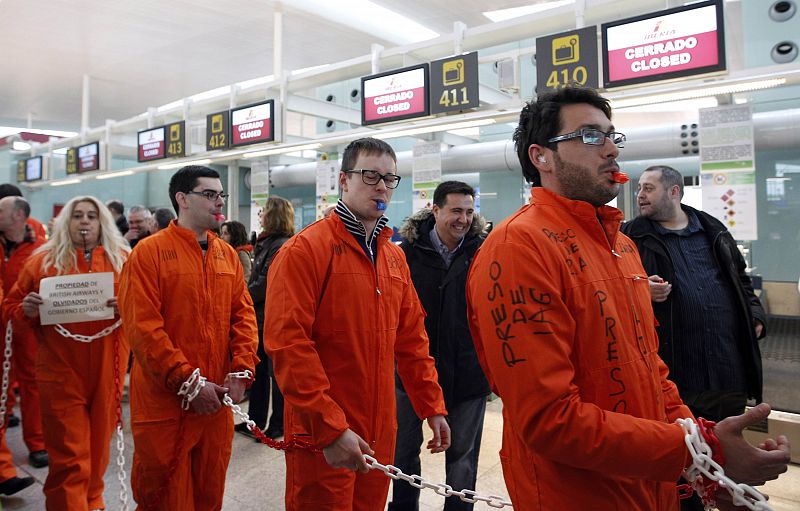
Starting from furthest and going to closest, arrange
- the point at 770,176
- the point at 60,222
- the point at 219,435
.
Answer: the point at 770,176 → the point at 60,222 → the point at 219,435

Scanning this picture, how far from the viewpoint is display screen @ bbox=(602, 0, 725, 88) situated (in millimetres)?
3723

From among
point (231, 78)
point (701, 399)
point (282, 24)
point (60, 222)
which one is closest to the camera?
point (701, 399)

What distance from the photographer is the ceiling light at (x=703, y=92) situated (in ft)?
12.8

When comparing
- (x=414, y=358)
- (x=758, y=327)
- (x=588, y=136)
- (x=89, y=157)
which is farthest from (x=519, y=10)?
(x=89, y=157)

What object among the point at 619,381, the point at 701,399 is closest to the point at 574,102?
the point at 619,381

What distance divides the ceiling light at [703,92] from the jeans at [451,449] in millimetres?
2965

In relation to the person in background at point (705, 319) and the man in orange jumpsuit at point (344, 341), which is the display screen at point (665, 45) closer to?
the person in background at point (705, 319)

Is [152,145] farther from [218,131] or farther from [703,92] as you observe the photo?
[703,92]

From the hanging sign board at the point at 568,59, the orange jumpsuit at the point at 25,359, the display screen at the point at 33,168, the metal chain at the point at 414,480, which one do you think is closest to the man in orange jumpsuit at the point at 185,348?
the metal chain at the point at 414,480

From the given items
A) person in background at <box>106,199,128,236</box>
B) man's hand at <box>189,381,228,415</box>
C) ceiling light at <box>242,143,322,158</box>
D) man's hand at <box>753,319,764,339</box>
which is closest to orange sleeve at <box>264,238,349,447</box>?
man's hand at <box>189,381,228,415</box>

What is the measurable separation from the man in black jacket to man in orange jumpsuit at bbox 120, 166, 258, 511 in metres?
2.16

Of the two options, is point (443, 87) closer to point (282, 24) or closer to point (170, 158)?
point (282, 24)

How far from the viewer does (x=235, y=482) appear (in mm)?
3629

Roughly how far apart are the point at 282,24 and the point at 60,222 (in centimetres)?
505
